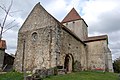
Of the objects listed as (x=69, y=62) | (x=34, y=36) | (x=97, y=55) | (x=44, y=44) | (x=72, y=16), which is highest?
(x=72, y=16)

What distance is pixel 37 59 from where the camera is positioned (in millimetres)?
20500

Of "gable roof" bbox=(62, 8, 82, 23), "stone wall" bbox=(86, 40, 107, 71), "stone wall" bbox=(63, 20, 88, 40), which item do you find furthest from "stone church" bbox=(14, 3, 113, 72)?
"gable roof" bbox=(62, 8, 82, 23)

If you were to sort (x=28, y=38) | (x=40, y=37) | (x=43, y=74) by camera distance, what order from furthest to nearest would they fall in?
(x=28, y=38) → (x=40, y=37) → (x=43, y=74)

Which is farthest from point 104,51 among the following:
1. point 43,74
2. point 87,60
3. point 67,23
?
point 43,74

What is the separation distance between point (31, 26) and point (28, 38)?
71.9 inches

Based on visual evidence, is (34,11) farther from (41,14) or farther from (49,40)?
(49,40)

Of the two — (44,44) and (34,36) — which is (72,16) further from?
(44,44)

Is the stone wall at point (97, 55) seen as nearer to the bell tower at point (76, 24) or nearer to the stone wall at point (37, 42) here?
the bell tower at point (76, 24)

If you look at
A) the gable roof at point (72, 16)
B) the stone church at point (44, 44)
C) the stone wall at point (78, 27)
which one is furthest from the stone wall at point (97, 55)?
the gable roof at point (72, 16)

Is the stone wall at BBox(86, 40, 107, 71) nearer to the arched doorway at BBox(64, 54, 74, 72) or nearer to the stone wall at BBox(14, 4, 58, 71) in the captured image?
the arched doorway at BBox(64, 54, 74, 72)

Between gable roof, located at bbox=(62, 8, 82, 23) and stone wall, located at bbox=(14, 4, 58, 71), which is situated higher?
gable roof, located at bbox=(62, 8, 82, 23)

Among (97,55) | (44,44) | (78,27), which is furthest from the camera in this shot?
(78,27)

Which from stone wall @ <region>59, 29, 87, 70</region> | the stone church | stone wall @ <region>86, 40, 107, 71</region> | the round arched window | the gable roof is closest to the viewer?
the stone church

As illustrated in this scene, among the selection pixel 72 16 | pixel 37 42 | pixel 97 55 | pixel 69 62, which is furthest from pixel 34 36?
pixel 72 16
